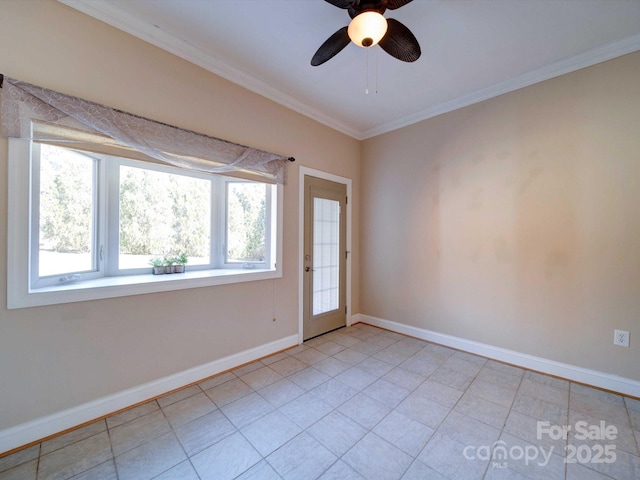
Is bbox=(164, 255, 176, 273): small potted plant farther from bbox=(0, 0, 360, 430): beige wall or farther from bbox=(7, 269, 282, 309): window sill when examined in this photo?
bbox=(0, 0, 360, 430): beige wall

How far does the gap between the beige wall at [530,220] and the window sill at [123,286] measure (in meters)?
2.17

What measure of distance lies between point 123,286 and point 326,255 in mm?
2252

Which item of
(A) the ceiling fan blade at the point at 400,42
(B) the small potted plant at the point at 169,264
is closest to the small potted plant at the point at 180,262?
(B) the small potted plant at the point at 169,264

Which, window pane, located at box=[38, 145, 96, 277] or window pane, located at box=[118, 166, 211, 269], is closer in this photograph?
window pane, located at box=[38, 145, 96, 277]

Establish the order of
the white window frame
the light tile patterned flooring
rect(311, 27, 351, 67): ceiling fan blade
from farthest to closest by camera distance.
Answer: rect(311, 27, 351, 67): ceiling fan blade → the white window frame → the light tile patterned flooring

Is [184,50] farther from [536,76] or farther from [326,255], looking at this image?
[536,76]

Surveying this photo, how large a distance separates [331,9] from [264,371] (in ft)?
10.1

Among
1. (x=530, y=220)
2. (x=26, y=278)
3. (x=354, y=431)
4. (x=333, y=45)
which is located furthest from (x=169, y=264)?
(x=530, y=220)

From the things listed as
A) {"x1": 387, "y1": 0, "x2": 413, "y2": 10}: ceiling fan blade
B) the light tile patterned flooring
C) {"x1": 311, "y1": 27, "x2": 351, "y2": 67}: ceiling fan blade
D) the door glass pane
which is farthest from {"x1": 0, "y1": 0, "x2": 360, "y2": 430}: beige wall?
{"x1": 387, "y1": 0, "x2": 413, "y2": 10}: ceiling fan blade

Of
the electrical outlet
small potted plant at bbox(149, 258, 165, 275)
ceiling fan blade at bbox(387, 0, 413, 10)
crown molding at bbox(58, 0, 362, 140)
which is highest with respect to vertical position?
crown molding at bbox(58, 0, 362, 140)

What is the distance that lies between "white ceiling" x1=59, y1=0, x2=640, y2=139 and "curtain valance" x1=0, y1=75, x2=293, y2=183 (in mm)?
688

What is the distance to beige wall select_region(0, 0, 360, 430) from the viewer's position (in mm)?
1566

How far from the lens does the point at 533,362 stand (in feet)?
8.31

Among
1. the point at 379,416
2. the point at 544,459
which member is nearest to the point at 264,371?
the point at 379,416
